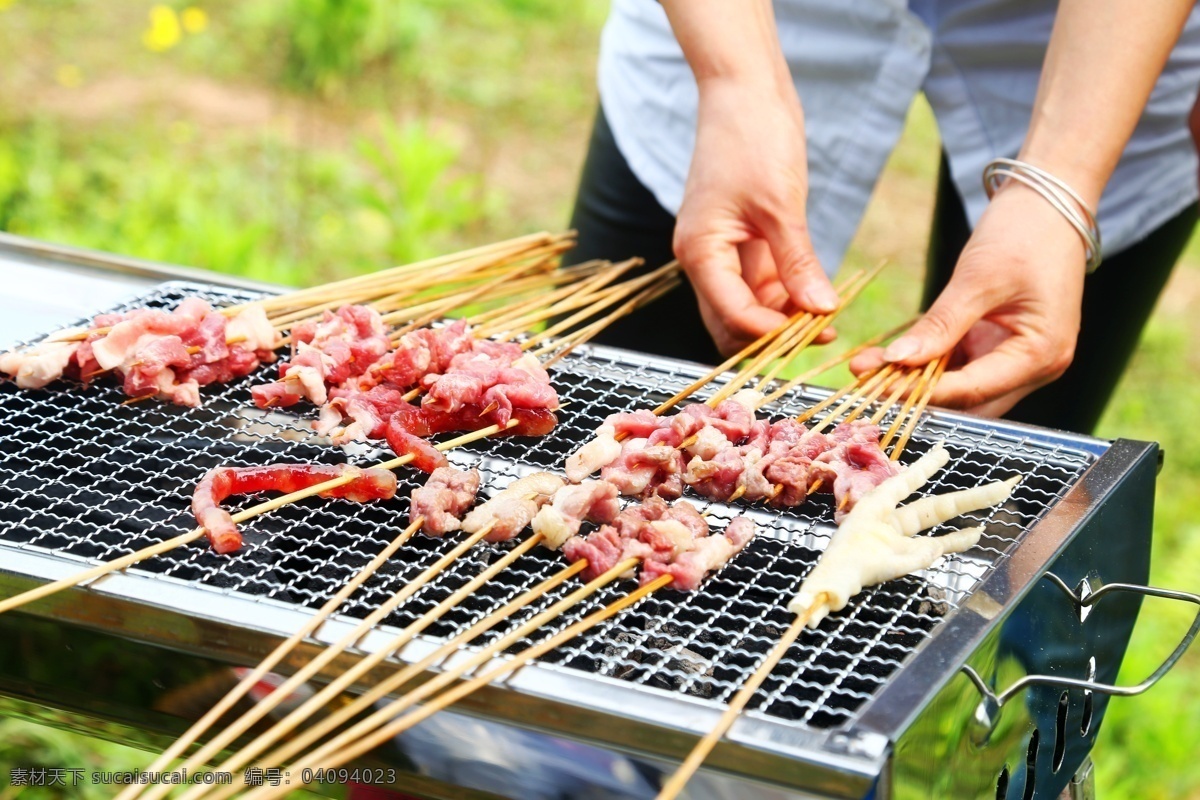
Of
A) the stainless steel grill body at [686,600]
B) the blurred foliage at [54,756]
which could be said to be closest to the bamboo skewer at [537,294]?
the stainless steel grill body at [686,600]

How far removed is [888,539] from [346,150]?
725cm

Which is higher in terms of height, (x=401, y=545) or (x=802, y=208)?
(x=802, y=208)

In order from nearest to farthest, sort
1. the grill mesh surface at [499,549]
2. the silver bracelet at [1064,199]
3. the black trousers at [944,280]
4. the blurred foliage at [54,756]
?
the grill mesh surface at [499,549] < the silver bracelet at [1064,199] < the black trousers at [944,280] < the blurred foliage at [54,756]

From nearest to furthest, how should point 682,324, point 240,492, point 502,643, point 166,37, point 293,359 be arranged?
point 502,643 < point 240,492 < point 293,359 < point 682,324 < point 166,37

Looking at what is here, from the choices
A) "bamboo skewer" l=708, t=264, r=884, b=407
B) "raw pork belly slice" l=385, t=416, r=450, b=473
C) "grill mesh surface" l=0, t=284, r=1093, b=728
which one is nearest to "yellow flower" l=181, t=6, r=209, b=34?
"grill mesh surface" l=0, t=284, r=1093, b=728

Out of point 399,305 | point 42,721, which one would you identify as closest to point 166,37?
point 399,305

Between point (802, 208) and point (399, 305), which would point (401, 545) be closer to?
point (399, 305)

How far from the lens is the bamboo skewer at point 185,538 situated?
71.7 inches

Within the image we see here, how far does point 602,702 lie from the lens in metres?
1.61

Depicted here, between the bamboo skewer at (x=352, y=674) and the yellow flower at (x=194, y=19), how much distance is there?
7607mm

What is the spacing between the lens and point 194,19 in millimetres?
8414

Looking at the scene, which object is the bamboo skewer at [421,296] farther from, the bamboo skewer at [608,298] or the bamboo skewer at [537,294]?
the bamboo skewer at [608,298]

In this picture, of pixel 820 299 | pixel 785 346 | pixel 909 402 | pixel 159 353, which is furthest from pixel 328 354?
pixel 909 402

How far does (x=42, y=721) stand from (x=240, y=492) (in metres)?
0.52
